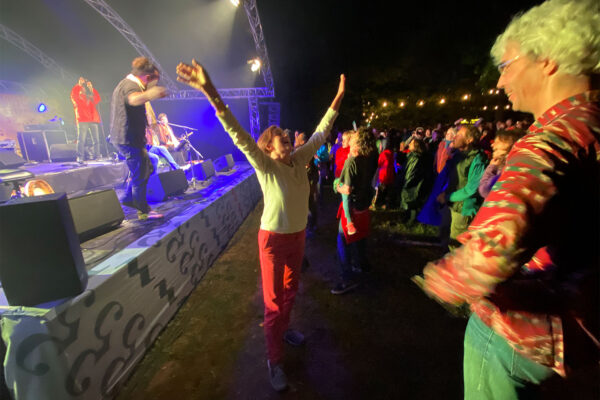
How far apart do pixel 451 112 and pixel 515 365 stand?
105 ft

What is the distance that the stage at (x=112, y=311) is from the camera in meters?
1.52

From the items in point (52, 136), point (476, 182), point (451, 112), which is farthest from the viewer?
point (451, 112)

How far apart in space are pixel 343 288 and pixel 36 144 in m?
11.4

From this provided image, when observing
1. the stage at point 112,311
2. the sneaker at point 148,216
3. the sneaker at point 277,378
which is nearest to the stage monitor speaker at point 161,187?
the stage at point 112,311

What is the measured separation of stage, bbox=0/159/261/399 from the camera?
5.00ft

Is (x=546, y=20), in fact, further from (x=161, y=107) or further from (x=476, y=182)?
(x=161, y=107)

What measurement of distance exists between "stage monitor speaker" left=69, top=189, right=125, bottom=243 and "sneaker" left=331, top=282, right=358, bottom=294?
10.3ft

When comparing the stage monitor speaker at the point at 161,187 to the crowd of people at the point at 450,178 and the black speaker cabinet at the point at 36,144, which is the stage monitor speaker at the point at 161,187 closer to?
the crowd of people at the point at 450,178

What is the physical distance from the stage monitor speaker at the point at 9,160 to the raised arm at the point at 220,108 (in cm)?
799

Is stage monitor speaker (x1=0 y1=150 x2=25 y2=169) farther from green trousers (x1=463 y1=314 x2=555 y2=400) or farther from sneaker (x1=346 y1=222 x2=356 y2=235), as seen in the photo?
green trousers (x1=463 y1=314 x2=555 y2=400)

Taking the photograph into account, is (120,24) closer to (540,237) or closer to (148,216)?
(148,216)

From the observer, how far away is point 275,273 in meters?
2.04

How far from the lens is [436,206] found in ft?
14.5

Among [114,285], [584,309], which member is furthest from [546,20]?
[114,285]
